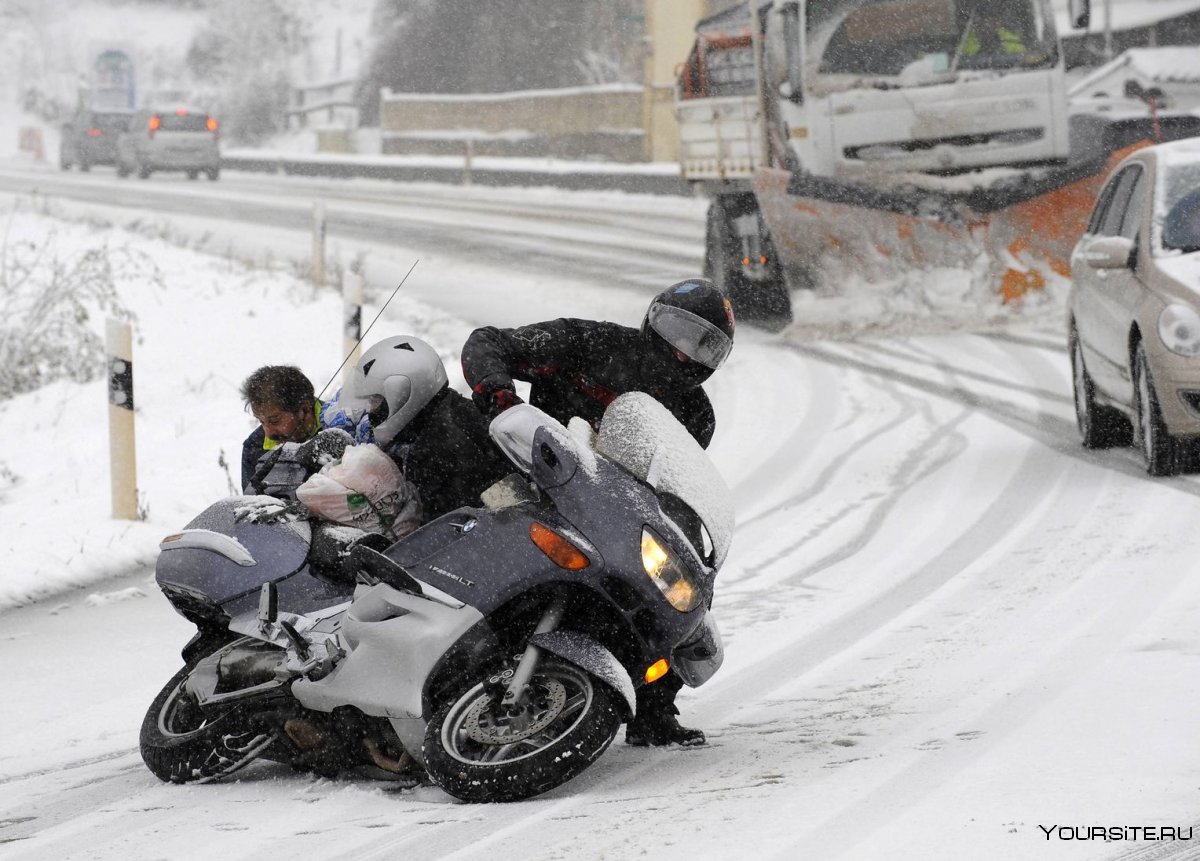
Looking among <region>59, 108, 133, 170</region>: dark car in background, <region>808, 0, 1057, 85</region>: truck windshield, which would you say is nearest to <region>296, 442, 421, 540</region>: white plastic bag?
<region>808, 0, 1057, 85</region>: truck windshield

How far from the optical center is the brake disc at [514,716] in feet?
14.8

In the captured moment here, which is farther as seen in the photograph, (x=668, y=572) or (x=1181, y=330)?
(x=1181, y=330)

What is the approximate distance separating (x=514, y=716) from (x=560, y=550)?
43 centimetres

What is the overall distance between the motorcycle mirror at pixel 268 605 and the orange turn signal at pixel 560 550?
3.12ft

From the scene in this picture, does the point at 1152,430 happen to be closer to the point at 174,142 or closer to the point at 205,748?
the point at 205,748

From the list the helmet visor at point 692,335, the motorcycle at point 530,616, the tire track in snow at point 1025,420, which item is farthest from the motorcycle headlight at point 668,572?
the tire track in snow at point 1025,420

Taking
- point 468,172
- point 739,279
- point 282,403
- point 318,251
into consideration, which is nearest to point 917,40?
point 739,279

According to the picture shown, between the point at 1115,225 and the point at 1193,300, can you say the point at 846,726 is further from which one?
the point at 1115,225

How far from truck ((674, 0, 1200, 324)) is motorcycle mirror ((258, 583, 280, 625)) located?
428 inches

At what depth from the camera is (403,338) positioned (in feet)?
16.7

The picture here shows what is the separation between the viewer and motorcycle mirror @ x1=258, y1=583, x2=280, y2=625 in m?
5.04

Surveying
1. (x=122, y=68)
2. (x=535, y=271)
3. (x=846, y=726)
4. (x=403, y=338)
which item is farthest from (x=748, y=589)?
(x=122, y=68)

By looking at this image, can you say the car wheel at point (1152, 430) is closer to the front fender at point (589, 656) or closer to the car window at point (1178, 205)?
the car window at point (1178, 205)

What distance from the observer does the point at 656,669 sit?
15.4ft
